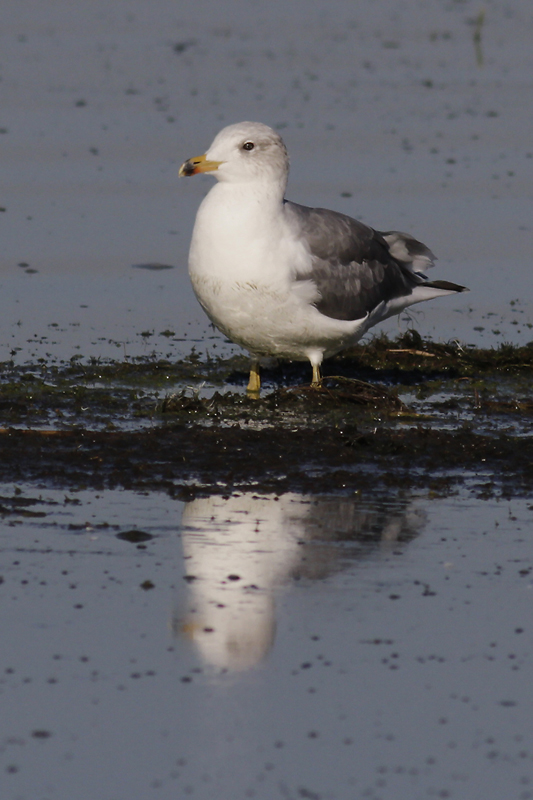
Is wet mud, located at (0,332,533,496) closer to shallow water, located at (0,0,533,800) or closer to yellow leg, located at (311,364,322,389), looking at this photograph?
shallow water, located at (0,0,533,800)

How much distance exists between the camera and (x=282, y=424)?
34.2 feet

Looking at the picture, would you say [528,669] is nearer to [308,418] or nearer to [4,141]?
[308,418]

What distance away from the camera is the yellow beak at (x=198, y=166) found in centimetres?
1076

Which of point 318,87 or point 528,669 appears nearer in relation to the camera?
point 528,669

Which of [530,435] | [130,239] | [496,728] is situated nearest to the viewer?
[496,728]

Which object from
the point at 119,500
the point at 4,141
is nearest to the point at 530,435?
the point at 119,500

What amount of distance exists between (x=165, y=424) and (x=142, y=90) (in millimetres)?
13995

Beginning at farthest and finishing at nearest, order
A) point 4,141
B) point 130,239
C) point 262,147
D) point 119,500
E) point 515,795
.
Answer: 1. point 4,141
2. point 130,239
3. point 262,147
4. point 119,500
5. point 515,795

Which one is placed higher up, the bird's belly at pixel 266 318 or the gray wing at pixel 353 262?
the gray wing at pixel 353 262

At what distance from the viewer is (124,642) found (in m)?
6.34

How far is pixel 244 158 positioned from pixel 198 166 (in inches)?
13.7

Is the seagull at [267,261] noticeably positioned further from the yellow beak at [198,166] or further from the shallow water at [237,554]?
the shallow water at [237,554]

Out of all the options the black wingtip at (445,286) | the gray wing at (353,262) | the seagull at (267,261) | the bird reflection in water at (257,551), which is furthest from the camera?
the black wingtip at (445,286)

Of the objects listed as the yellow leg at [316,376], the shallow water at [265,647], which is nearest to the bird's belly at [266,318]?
the yellow leg at [316,376]
